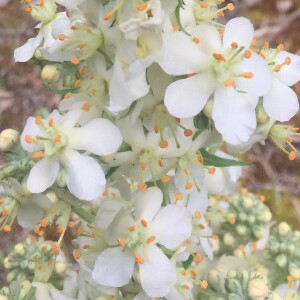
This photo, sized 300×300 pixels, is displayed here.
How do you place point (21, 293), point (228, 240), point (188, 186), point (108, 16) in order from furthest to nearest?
point (228, 240), point (21, 293), point (188, 186), point (108, 16)

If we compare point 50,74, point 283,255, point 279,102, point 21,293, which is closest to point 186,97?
point 279,102

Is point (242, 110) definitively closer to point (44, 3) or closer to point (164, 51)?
point (164, 51)

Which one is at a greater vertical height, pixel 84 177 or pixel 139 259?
pixel 84 177

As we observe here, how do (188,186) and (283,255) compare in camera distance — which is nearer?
(188,186)

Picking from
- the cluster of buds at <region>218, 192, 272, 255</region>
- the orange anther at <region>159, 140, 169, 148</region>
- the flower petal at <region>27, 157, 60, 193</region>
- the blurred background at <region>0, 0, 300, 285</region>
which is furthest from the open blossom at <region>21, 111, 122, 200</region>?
the blurred background at <region>0, 0, 300, 285</region>

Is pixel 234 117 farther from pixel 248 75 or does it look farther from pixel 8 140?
pixel 8 140

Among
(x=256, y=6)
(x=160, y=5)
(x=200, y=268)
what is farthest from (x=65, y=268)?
(x=256, y=6)

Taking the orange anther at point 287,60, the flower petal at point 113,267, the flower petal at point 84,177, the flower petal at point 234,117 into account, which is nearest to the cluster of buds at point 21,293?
the flower petal at point 113,267

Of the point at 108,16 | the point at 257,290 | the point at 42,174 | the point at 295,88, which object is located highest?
the point at 108,16
